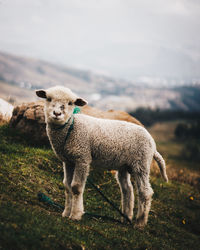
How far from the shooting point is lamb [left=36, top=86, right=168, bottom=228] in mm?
5336

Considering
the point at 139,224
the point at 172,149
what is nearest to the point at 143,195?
the point at 139,224

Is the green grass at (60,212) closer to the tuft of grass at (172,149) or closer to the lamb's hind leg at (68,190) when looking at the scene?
the lamb's hind leg at (68,190)

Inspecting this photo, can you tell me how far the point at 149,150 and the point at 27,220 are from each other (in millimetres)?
3453

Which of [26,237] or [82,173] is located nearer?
[26,237]

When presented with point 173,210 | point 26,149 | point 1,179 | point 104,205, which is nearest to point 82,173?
point 1,179

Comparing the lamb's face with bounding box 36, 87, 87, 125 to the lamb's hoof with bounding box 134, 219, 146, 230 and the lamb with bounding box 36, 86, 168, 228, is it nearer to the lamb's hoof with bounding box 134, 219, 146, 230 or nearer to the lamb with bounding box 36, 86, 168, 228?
the lamb with bounding box 36, 86, 168, 228

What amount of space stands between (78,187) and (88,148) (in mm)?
928

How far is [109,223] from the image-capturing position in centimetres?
637

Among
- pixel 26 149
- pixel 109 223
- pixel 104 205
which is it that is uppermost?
pixel 26 149

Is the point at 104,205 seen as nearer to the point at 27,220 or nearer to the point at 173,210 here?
the point at 173,210

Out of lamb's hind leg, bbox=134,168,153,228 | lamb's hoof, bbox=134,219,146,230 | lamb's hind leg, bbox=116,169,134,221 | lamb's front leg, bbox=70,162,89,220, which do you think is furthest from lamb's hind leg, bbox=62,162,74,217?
lamb's hoof, bbox=134,219,146,230

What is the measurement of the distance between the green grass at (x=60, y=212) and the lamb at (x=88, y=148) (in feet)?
2.21

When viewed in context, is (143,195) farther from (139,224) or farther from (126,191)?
(139,224)

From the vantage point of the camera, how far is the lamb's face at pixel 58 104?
5.07 m
